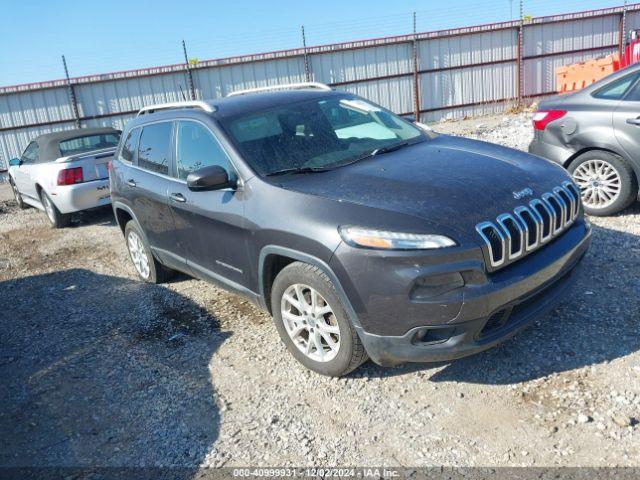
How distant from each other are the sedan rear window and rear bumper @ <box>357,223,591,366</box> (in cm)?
741

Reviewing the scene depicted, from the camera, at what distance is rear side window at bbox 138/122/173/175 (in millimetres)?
4634

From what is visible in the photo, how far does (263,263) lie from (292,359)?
29.8 inches

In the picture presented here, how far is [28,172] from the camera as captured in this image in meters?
9.27

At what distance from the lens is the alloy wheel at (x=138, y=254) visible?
18.3 ft

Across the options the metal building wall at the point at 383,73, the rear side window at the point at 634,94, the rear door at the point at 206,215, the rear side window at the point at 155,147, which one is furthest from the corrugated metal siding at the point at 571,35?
the rear door at the point at 206,215

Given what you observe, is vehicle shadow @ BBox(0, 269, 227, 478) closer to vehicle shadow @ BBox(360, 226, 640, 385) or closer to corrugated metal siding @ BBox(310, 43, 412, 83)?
vehicle shadow @ BBox(360, 226, 640, 385)

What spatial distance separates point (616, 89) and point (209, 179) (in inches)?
171

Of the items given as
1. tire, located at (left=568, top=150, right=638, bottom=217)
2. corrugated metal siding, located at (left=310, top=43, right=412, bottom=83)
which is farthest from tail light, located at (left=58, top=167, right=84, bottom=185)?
corrugated metal siding, located at (left=310, top=43, right=412, bottom=83)

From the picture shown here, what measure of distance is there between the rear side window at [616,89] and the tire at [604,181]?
0.56 m

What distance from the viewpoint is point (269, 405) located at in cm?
333

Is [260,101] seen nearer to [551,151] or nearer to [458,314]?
[458,314]

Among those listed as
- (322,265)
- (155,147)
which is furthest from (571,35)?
(322,265)

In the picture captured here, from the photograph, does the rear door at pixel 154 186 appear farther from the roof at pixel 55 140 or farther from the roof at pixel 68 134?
the roof at pixel 68 134

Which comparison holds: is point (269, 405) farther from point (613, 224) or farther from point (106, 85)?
point (106, 85)
